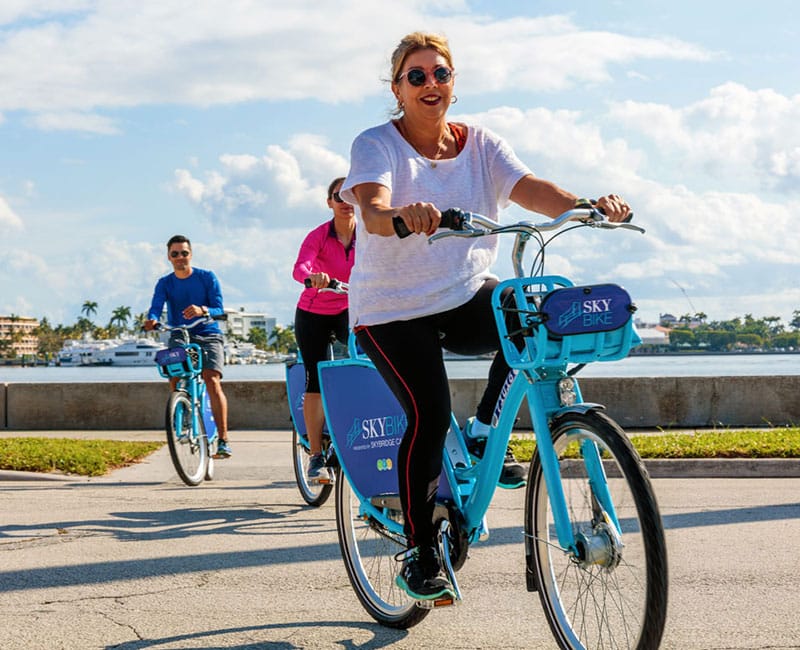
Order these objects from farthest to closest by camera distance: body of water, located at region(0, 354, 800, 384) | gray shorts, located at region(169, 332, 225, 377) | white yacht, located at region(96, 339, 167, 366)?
white yacht, located at region(96, 339, 167, 366) → body of water, located at region(0, 354, 800, 384) → gray shorts, located at region(169, 332, 225, 377)

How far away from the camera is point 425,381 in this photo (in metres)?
3.91

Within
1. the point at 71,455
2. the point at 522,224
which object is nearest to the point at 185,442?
the point at 71,455

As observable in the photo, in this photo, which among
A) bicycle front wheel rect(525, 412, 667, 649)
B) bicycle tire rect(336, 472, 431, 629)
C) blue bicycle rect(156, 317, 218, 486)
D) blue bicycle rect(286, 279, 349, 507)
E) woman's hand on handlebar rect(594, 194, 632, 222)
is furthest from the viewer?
blue bicycle rect(156, 317, 218, 486)

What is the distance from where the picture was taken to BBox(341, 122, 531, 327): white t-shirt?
153 inches

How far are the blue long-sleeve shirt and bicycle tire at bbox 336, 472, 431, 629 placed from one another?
488 cm

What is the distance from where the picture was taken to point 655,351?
52.5 meters

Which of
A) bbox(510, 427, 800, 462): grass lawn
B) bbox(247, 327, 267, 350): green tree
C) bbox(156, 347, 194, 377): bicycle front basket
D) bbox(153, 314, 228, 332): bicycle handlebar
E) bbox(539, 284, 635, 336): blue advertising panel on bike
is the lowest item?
bbox(510, 427, 800, 462): grass lawn

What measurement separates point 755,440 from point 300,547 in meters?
6.02

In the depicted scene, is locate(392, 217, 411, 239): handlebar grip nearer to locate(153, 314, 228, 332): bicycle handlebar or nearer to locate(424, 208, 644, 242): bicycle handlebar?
locate(424, 208, 644, 242): bicycle handlebar

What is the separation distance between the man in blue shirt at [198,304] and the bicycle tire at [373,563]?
4.76 m

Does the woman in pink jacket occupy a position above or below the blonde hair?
below

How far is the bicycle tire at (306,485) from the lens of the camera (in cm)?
767

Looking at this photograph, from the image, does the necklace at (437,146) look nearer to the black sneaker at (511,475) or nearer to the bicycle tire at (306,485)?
the black sneaker at (511,475)

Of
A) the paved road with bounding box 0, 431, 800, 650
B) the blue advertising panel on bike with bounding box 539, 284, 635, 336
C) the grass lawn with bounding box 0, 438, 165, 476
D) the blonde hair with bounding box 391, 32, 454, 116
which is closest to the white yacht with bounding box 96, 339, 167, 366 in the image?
the grass lawn with bounding box 0, 438, 165, 476
